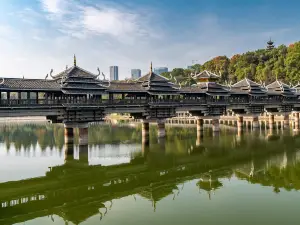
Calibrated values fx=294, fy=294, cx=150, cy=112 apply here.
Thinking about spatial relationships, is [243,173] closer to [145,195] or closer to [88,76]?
[145,195]

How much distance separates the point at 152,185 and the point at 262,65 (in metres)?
102

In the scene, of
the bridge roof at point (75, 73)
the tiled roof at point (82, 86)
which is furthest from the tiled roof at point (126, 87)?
the bridge roof at point (75, 73)

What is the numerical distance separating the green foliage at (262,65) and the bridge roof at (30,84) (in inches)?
2378

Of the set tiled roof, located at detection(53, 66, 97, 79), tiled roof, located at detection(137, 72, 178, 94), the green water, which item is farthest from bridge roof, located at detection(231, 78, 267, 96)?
tiled roof, located at detection(53, 66, 97, 79)

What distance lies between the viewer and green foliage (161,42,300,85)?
9744cm

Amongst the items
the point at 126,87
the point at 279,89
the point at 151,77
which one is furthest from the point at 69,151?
the point at 279,89

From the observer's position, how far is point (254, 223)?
15.8m

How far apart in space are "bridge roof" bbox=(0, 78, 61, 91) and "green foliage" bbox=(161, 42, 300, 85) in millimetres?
60405

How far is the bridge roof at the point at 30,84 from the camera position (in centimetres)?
2979

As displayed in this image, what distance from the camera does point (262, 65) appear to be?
11350 centimetres

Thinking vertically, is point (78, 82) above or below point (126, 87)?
above

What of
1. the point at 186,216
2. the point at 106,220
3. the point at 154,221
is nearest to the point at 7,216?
the point at 106,220

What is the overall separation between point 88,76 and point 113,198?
17951 millimetres

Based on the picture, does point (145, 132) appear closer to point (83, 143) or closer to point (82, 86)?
point (83, 143)
